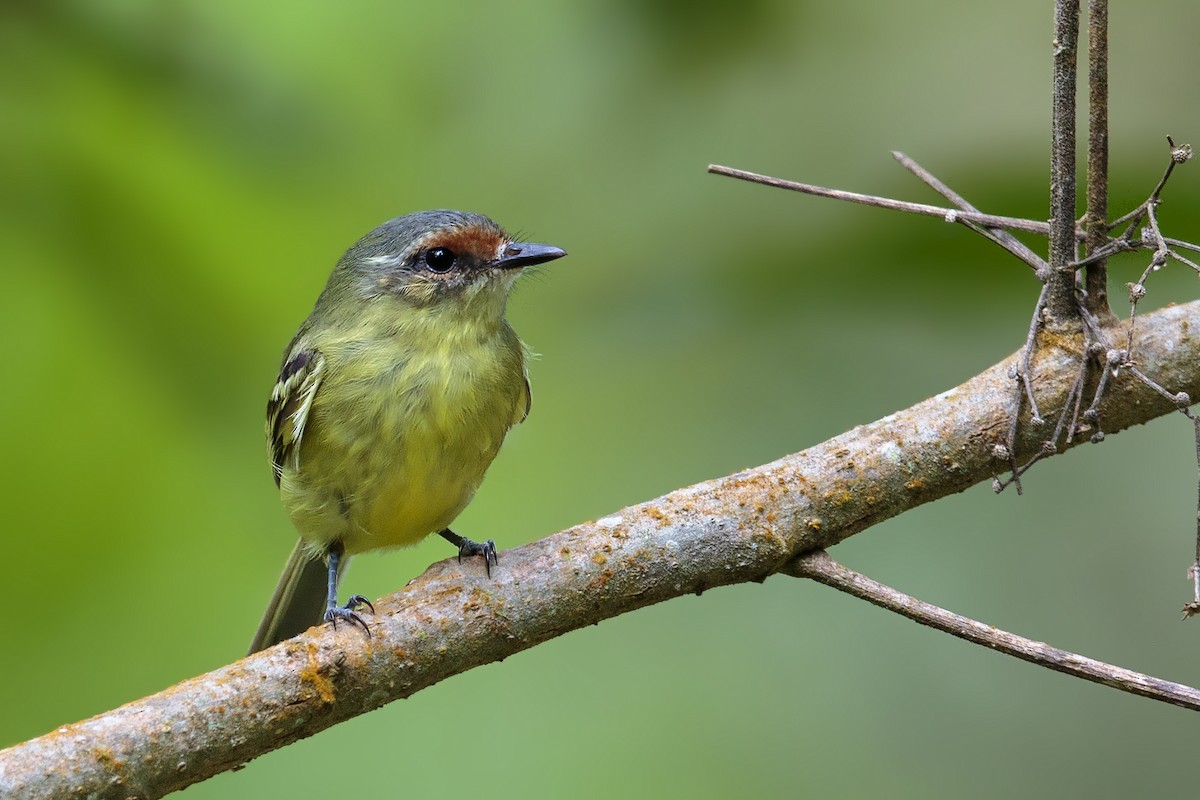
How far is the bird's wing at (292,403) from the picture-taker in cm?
305

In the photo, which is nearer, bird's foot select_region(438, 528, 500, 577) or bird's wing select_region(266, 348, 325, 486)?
bird's foot select_region(438, 528, 500, 577)

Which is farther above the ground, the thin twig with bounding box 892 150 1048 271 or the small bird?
the thin twig with bounding box 892 150 1048 271

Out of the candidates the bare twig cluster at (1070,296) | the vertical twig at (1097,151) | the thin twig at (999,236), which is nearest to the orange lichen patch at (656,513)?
the bare twig cluster at (1070,296)

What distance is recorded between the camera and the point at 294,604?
3.46 meters

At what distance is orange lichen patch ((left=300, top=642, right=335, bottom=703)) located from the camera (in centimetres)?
209

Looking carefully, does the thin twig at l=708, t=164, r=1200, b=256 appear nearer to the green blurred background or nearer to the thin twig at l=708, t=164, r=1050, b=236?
the thin twig at l=708, t=164, r=1050, b=236

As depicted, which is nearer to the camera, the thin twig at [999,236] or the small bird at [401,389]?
the thin twig at [999,236]

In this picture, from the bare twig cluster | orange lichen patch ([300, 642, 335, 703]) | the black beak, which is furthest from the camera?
the black beak

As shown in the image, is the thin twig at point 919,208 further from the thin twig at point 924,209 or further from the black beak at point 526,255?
the black beak at point 526,255

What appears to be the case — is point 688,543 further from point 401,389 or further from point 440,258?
point 440,258

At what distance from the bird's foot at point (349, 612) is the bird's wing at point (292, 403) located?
0.53m

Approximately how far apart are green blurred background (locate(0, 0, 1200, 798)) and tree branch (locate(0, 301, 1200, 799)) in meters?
1.26

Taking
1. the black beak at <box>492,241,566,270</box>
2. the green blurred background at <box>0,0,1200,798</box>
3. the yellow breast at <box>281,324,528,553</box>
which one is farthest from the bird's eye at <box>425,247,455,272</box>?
the green blurred background at <box>0,0,1200,798</box>

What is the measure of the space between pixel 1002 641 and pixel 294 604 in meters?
2.20
